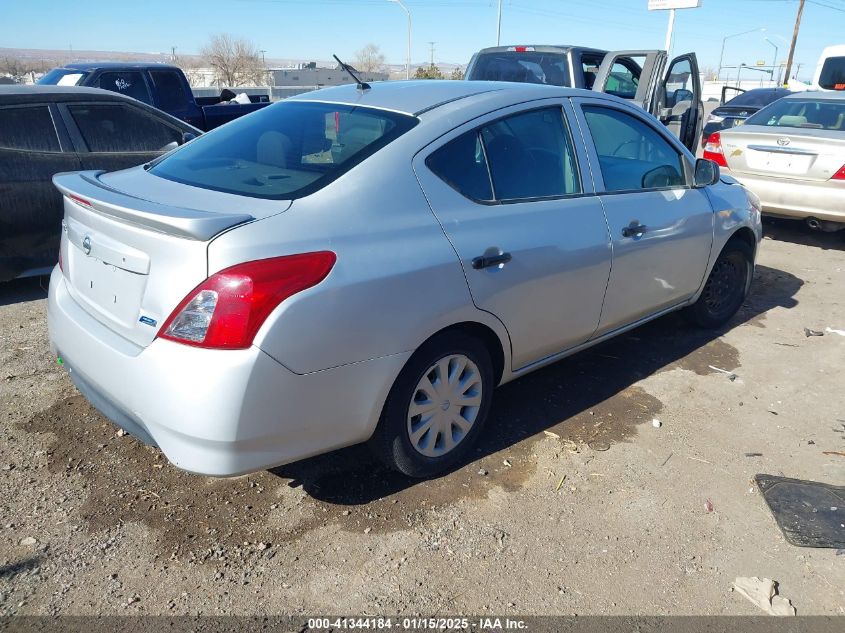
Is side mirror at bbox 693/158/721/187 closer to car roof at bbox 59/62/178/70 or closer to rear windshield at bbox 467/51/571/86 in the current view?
rear windshield at bbox 467/51/571/86

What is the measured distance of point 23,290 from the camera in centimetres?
564

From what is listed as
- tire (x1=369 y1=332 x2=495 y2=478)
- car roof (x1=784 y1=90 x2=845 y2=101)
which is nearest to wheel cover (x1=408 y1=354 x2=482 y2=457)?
tire (x1=369 y1=332 x2=495 y2=478)

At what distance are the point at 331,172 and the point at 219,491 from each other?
1486 mm

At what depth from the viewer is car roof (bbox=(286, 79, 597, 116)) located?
3.21 meters

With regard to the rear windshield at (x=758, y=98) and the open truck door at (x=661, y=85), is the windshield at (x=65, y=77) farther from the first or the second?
the rear windshield at (x=758, y=98)

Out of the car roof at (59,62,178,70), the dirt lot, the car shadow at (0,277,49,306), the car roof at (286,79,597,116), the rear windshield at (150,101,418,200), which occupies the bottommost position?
the car shadow at (0,277,49,306)

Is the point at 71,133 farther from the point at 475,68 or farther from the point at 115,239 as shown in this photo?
the point at 475,68

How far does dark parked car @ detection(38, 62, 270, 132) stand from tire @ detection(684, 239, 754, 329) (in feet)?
A: 22.9

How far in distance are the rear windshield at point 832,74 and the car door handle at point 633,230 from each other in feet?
37.3

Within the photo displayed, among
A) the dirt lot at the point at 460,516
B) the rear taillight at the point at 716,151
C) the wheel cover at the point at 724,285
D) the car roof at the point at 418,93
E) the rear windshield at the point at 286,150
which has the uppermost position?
the car roof at the point at 418,93

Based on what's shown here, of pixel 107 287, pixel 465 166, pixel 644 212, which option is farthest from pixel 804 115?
pixel 107 287

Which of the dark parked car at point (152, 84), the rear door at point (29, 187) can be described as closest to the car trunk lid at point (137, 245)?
the rear door at point (29, 187)

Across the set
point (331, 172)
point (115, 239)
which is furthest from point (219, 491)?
point (331, 172)

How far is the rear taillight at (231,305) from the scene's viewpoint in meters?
2.30
